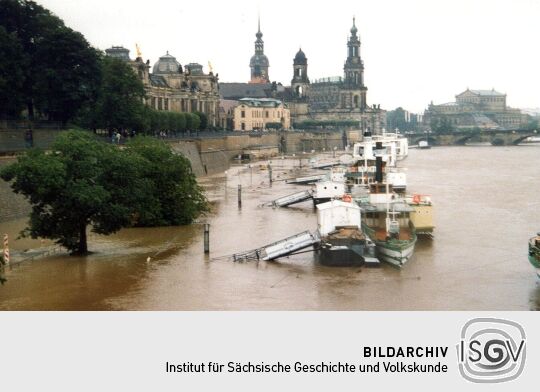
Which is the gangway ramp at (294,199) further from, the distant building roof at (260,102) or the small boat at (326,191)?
the distant building roof at (260,102)

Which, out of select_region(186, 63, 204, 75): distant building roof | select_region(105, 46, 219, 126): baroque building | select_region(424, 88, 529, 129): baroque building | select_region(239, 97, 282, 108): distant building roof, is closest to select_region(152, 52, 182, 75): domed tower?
select_region(105, 46, 219, 126): baroque building

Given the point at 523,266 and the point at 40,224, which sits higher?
the point at 40,224

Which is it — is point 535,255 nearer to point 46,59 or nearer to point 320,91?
point 46,59

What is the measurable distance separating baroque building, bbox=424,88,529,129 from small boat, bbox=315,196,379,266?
15021 cm

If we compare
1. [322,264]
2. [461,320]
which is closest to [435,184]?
[322,264]

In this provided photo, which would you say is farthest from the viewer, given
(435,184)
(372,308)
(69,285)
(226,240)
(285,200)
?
(435,184)

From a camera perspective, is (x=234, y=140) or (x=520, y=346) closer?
(x=520, y=346)

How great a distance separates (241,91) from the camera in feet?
411

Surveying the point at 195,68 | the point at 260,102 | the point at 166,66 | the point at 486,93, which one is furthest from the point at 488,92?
the point at 166,66

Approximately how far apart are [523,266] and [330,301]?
6530 millimetres

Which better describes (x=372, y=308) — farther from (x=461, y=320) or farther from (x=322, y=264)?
(x=461, y=320)

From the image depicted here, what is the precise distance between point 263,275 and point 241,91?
10638cm

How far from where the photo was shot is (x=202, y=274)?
803 inches

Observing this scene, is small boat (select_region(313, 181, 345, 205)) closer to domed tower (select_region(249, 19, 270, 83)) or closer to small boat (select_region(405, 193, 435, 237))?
small boat (select_region(405, 193, 435, 237))
